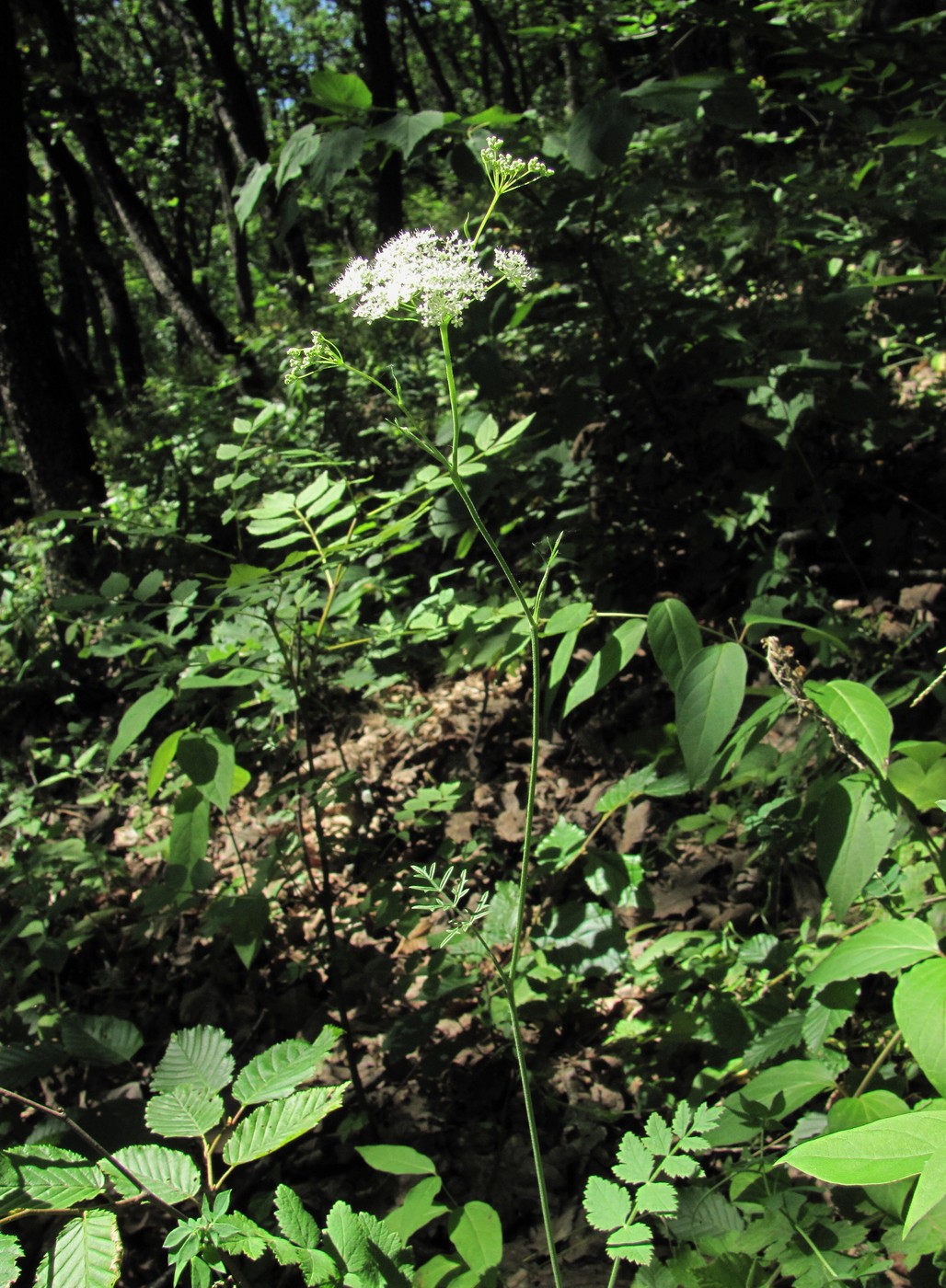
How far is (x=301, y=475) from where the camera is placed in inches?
164

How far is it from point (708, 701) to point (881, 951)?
403 millimetres

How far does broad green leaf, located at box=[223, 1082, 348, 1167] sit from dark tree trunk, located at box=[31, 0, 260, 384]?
8.36 m

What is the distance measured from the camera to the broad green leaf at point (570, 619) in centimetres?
133

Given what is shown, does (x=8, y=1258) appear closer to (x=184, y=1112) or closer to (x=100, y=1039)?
(x=184, y=1112)

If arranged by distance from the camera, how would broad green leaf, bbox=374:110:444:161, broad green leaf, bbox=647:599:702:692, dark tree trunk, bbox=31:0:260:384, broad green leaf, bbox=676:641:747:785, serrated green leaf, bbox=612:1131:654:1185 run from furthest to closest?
dark tree trunk, bbox=31:0:260:384, broad green leaf, bbox=374:110:444:161, broad green leaf, bbox=647:599:702:692, broad green leaf, bbox=676:641:747:785, serrated green leaf, bbox=612:1131:654:1185

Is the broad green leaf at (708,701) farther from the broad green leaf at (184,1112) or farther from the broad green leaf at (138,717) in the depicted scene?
the broad green leaf at (138,717)

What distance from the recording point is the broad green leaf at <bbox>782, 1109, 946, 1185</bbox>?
2.23ft

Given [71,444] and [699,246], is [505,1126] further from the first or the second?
[71,444]

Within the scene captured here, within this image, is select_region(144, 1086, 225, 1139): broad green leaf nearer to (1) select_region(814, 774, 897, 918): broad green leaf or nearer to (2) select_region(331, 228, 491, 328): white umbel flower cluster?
(1) select_region(814, 774, 897, 918): broad green leaf

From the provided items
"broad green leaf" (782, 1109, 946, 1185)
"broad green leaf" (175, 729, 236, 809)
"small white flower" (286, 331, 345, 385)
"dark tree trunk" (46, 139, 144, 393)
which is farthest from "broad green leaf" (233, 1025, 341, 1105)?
"dark tree trunk" (46, 139, 144, 393)

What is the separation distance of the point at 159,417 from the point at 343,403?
3.60 metres

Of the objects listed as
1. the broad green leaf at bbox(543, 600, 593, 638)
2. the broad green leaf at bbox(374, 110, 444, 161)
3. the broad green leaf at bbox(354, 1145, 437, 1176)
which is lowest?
the broad green leaf at bbox(354, 1145, 437, 1176)

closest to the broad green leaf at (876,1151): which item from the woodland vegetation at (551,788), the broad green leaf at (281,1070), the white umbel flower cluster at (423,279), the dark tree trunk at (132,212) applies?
the woodland vegetation at (551,788)

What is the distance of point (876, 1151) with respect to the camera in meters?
0.69
